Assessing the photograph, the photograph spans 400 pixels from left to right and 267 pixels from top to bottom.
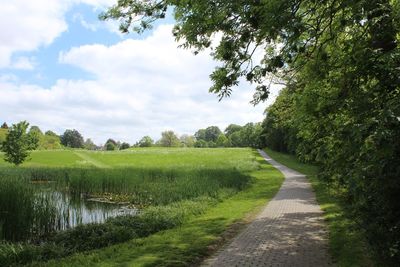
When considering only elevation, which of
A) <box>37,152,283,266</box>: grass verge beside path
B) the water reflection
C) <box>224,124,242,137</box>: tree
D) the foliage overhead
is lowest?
<box>37,152,283,266</box>: grass verge beside path

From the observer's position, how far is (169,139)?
172 meters

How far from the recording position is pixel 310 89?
39.0ft

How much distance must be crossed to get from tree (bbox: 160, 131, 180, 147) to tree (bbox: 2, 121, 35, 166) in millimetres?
126737

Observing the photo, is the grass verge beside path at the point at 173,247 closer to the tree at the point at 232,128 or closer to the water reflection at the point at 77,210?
the water reflection at the point at 77,210

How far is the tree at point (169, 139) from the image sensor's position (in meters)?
172

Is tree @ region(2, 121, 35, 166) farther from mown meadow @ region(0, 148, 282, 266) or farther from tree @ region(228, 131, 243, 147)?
tree @ region(228, 131, 243, 147)

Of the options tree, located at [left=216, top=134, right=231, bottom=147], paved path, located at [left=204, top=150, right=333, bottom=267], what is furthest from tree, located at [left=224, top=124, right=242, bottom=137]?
paved path, located at [left=204, top=150, right=333, bottom=267]

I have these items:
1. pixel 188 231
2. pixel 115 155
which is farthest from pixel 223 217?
pixel 115 155

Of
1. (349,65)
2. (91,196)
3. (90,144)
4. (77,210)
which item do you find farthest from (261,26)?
(90,144)

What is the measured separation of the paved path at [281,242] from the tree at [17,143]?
33.3 m

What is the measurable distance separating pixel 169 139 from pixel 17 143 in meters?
128

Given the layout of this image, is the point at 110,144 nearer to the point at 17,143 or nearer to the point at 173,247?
the point at 17,143

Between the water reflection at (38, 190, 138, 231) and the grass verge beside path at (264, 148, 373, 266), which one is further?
the water reflection at (38, 190, 138, 231)

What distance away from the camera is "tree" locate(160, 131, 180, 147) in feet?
563
